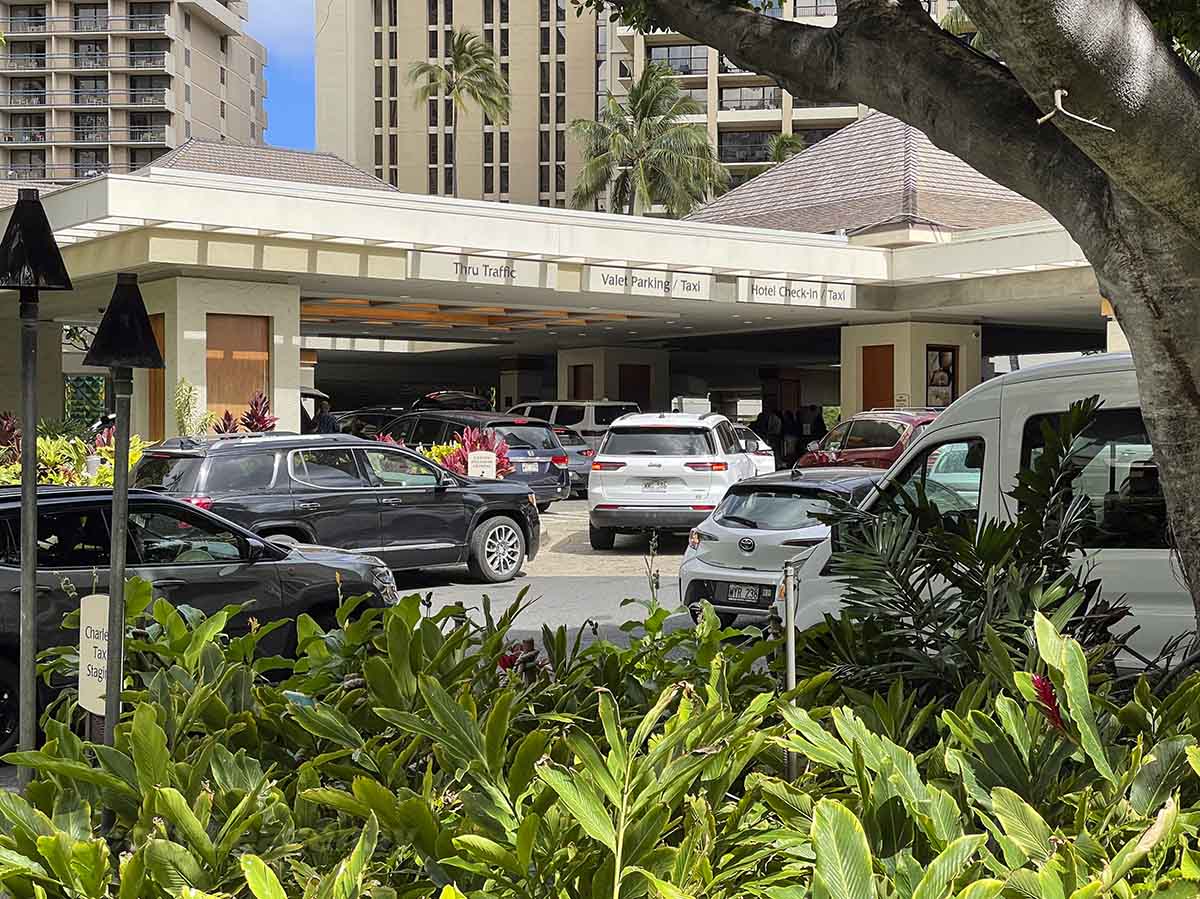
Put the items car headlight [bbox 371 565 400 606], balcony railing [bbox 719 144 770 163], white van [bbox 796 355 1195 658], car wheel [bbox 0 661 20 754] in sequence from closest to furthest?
1. white van [bbox 796 355 1195 658]
2. car wheel [bbox 0 661 20 754]
3. car headlight [bbox 371 565 400 606]
4. balcony railing [bbox 719 144 770 163]

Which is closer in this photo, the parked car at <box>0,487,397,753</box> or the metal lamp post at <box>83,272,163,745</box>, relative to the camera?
the metal lamp post at <box>83,272,163,745</box>

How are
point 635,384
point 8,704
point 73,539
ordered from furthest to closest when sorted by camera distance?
1. point 635,384
2. point 73,539
3. point 8,704

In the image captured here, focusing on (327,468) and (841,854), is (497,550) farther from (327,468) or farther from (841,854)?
(841,854)

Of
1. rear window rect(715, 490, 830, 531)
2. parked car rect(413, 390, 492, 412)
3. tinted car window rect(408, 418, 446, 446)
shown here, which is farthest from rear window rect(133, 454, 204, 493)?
parked car rect(413, 390, 492, 412)

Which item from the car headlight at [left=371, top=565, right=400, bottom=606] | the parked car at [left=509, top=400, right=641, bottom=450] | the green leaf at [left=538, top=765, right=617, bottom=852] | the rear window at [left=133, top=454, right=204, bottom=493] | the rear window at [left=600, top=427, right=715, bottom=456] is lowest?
the car headlight at [left=371, top=565, right=400, bottom=606]

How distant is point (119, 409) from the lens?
3.40 m

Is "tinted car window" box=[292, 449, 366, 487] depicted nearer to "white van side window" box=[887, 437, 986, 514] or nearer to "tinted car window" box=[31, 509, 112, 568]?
"tinted car window" box=[31, 509, 112, 568]

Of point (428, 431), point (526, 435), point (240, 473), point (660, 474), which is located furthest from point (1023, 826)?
point (428, 431)

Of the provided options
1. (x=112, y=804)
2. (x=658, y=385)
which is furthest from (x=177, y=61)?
(x=112, y=804)

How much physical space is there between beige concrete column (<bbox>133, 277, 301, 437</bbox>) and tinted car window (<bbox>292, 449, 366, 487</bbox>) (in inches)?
433

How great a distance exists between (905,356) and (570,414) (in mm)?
8687

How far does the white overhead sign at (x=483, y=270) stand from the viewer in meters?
24.0

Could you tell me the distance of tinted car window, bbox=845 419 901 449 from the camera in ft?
69.7

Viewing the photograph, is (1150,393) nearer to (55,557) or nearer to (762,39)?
(762,39)
